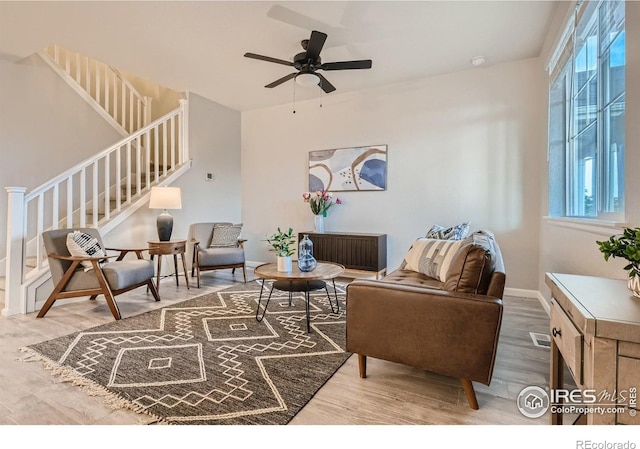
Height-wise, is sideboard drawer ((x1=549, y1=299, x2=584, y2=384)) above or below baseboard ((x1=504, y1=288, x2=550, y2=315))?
above

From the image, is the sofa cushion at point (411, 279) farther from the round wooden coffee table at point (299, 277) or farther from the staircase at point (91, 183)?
the staircase at point (91, 183)

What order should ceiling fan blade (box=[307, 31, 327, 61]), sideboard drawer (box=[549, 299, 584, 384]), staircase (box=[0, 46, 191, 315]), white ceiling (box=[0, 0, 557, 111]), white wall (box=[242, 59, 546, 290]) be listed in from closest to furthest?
sideboard drawer (box=[549, 299, 584, 384]) → ceiling fan blade (box=[307, 31, 327, 61]) → white ceiling (box=[0, 0, 557, 111]) → staircase (box=[0, 46, 191, 315]) → white wall (box=[242, 59, 546, 290])

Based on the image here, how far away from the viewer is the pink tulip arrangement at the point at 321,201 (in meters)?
4.66

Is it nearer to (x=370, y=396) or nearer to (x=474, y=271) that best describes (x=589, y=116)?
(x=474, y=271)

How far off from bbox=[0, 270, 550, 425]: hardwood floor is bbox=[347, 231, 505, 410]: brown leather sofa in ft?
0.56

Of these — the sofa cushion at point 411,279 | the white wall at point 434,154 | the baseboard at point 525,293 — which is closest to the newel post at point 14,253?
the white wall at point 434,154

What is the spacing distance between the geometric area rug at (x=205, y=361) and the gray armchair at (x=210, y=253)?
0.99 m

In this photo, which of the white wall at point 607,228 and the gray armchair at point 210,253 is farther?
the gray armchair at point 210,253

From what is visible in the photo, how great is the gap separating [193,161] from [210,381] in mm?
3971

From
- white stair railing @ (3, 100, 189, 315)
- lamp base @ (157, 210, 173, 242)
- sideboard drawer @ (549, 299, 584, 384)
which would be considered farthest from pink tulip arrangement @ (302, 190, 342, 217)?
sideboard drawer @ (549, 299, 584, 384)

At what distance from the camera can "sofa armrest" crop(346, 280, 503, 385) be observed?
1485 millimetres

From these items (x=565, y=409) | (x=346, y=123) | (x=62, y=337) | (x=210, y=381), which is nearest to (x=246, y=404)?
(x=210, y=381)

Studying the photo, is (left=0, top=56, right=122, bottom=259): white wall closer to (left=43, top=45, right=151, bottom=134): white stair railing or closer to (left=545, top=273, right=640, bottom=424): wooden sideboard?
(left=43, top=45, right=151, bottom=134): white stair railing

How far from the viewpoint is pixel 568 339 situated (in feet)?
3.38
